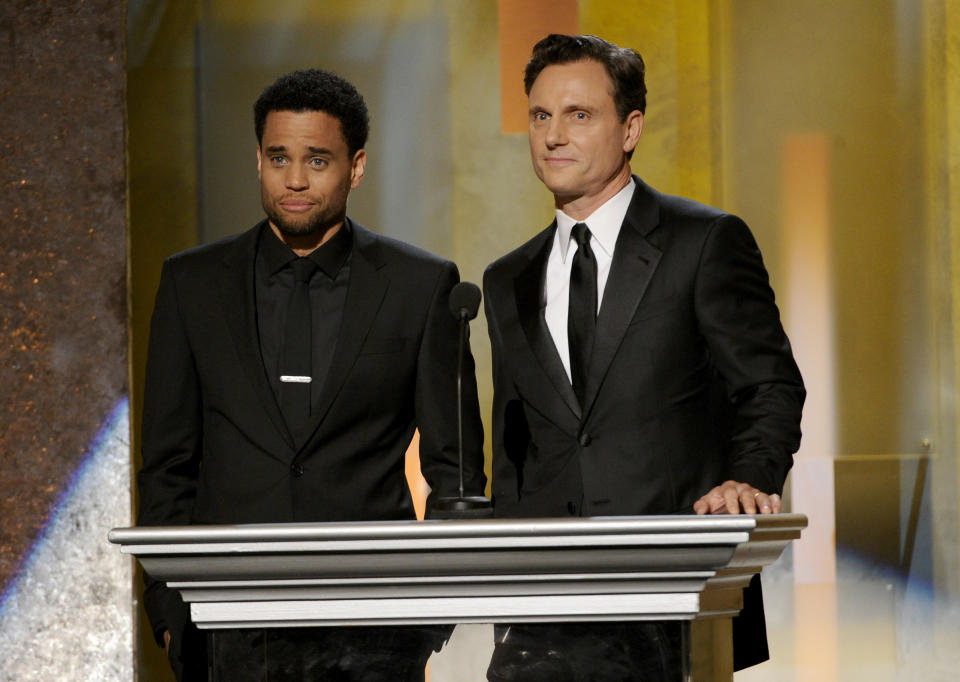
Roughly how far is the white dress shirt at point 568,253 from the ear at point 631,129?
69 mm

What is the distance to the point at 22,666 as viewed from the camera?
3568 mm

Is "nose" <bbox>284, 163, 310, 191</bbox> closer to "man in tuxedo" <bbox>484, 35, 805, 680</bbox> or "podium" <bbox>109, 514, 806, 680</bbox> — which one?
"man in tuxedo" <bbox>484, 35, 805, 680</bbox>

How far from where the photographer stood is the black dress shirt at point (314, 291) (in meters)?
2.45

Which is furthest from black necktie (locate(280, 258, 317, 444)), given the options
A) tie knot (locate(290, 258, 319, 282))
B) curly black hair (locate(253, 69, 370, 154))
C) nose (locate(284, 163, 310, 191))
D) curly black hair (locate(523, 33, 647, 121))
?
curly black hair (locate(523, 33, 647, 121))

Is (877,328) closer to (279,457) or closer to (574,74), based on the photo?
(574,74)

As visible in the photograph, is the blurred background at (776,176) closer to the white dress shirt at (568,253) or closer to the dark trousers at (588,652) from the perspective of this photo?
the white dress shirt at (568,253)

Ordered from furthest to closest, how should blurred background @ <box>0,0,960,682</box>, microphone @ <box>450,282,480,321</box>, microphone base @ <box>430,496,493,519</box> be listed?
blurred background @ <box>0,0,960,682</box> → microphone @ <box>450,282,480,321</box> → microphone base @ <box>430,496,493,519</box>

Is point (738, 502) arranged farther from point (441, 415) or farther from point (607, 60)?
point (607, 60)

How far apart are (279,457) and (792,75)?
2.62 metres

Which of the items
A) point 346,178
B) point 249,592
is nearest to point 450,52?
point 346,178

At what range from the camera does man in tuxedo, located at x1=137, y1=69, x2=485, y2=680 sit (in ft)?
7.75

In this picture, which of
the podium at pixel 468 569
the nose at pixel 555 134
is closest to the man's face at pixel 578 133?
the nose at pixel 555 134

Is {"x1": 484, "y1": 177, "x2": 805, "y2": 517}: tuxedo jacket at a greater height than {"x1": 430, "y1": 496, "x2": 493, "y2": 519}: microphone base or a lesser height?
greater

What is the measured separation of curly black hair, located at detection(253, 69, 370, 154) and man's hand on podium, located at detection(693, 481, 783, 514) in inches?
42.8
